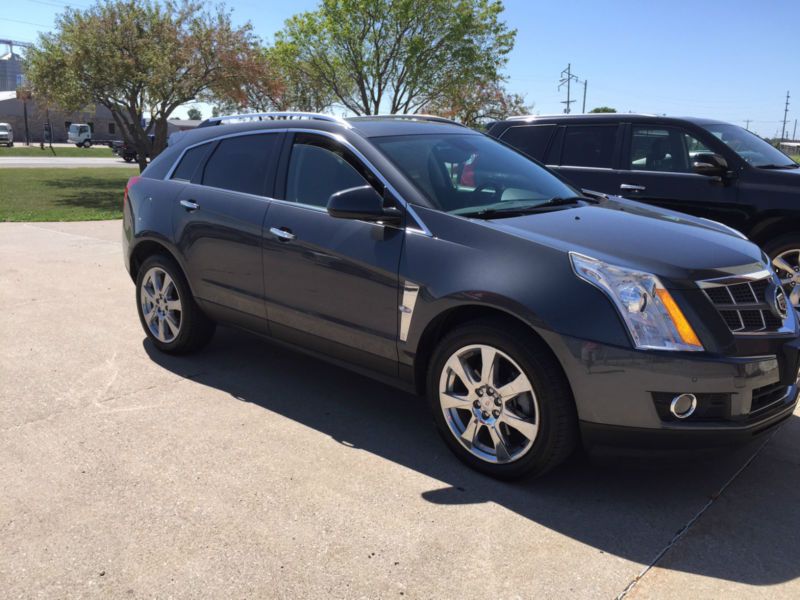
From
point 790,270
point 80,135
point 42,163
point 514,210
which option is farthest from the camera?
point 80,135

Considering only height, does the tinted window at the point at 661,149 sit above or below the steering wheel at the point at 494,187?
above

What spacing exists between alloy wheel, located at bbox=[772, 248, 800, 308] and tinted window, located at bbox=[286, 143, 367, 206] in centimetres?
426

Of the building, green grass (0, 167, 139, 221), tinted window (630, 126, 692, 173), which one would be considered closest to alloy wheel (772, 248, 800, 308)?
tinted window (630, 126, 692, 173)

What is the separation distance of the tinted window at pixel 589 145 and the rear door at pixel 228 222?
387cm

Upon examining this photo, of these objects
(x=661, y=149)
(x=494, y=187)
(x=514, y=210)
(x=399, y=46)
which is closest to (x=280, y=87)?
(x=399, y=46)

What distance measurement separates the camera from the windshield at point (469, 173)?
149 inches

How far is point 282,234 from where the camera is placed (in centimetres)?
415

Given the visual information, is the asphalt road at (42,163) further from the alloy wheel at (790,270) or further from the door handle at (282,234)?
the alloy wheel at (790,270)

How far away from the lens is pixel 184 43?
2206 cm

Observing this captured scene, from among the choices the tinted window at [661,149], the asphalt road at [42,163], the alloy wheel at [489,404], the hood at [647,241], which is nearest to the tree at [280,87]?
the asphalt road at [42,163]

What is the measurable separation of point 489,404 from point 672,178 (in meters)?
4.31

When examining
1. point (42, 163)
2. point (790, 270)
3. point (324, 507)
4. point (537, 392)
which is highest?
point (42, 163)

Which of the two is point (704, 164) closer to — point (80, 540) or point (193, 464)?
point (193, 464)

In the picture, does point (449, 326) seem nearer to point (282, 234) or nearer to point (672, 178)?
point (282, 234)
